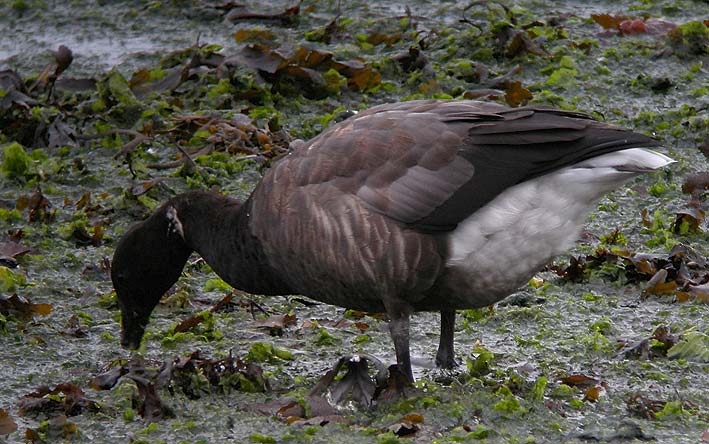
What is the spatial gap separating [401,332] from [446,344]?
445mm

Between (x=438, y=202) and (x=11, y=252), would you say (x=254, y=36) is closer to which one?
(x=11, y=252)

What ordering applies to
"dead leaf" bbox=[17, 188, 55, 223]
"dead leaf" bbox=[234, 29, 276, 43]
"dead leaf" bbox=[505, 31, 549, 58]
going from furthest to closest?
1. "dead leaf" bbox=[234, 29, 276, 43]
2. "dead leaf" bbox=[505, 31, 549, 58]
3. "dead leaf" bbox=[17, 188, 55, 223]

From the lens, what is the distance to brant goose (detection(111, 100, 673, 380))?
6.19m

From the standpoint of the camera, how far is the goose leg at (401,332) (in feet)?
20.8

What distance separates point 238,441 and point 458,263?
133cm

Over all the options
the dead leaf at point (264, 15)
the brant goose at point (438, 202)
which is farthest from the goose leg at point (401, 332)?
the dead leaf at point (264, 15)

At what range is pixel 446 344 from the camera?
22.1 feet

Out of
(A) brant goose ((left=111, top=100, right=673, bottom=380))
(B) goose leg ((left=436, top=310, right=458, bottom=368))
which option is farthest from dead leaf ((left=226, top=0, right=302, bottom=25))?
(B) goose leg ((left=436, top=310, right=458, bottom=368))

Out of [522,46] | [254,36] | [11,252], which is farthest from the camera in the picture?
[254,36]

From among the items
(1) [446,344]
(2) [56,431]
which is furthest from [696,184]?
(2) [56,431]

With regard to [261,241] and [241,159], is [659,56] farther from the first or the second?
[261,241]

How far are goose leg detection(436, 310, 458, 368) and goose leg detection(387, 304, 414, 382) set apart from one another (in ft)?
1.12

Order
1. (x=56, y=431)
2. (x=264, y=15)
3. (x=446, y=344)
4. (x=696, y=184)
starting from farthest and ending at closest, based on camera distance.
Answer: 1. (x=264, y=15)
2. (x=696, y=184)
3. (x=446, y=344)
4. (x=56, y=431)

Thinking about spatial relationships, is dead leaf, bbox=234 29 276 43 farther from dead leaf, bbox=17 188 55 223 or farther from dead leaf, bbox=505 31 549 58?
dead leaf, bbox=17 188 55 223
